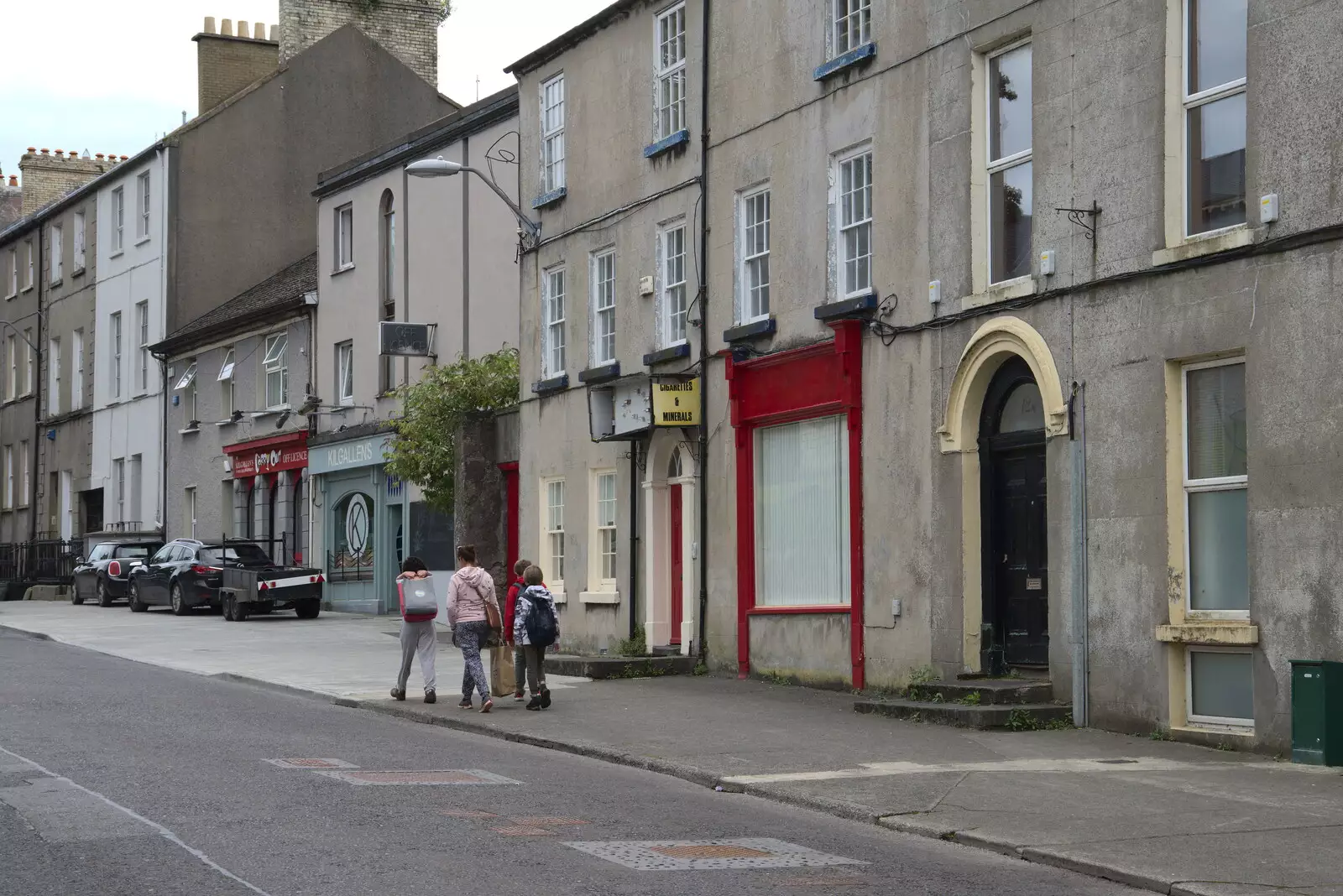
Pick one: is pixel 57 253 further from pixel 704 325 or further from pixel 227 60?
pixel 704 325

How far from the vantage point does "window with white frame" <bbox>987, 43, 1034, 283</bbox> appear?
16641mm

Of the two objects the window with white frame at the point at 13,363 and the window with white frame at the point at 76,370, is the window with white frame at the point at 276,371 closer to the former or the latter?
the window with white frame at the point at 76,370

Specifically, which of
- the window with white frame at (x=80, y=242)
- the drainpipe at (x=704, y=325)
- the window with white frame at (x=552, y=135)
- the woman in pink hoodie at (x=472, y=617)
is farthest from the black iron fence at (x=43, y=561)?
the woman in pink hoodie at (x=472, y=617)

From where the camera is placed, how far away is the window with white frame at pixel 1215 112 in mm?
14258

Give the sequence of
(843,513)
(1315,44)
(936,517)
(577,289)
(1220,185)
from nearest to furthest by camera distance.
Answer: (1315,44)
(1220,185)
(936,517)
(843,513)
(577,289)

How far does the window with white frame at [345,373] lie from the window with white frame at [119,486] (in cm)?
1362

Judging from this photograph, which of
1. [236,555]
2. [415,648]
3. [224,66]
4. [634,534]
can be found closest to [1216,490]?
[415,648]

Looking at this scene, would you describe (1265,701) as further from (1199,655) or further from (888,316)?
(888,316)

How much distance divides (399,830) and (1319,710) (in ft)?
22.2

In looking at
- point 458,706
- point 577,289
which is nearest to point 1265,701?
point 458,706

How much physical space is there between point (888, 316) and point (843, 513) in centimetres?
233

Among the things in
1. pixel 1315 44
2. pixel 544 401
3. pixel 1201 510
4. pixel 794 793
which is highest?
pixel 1315 44

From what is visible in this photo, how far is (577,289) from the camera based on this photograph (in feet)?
82.5

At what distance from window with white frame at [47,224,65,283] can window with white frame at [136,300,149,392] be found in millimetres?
6453
